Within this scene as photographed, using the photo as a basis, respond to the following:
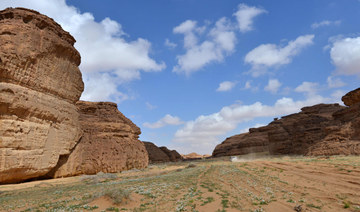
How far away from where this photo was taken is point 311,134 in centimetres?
3772

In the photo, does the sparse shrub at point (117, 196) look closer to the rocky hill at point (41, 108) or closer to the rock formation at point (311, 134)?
the rocky hill at point (41, 108)

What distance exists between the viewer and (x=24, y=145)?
50.1 feet

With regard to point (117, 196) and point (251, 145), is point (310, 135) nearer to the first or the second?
point (251, 145)

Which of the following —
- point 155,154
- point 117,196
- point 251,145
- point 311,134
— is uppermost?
point 251,145

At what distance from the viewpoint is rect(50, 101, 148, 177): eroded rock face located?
21375mm

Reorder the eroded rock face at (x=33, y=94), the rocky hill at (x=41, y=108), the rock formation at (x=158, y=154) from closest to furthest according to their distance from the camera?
the eroded rock face at (x=33, y=94) < the rocky hill at (x=41, y=108) < the rock formation at (x=158, y=154)

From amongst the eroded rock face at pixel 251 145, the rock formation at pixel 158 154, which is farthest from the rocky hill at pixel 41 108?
the eroded rock face at pixel 251 145

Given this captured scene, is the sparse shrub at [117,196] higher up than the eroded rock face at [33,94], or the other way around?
the eroded rock face at [33,94]

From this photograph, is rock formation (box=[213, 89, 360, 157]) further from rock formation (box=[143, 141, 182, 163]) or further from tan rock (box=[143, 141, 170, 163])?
tan rock (box=[143, 141, 170, 163])

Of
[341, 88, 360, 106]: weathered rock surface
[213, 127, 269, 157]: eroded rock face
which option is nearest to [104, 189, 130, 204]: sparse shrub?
[341, 88, 360, 106]: weathered rock surface

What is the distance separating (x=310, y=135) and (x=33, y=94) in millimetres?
40118

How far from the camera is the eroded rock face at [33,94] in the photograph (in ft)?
48.2

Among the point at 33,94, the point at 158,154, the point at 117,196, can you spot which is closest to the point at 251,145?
the point at 158,154

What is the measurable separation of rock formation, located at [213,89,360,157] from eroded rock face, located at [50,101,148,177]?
2272cm
